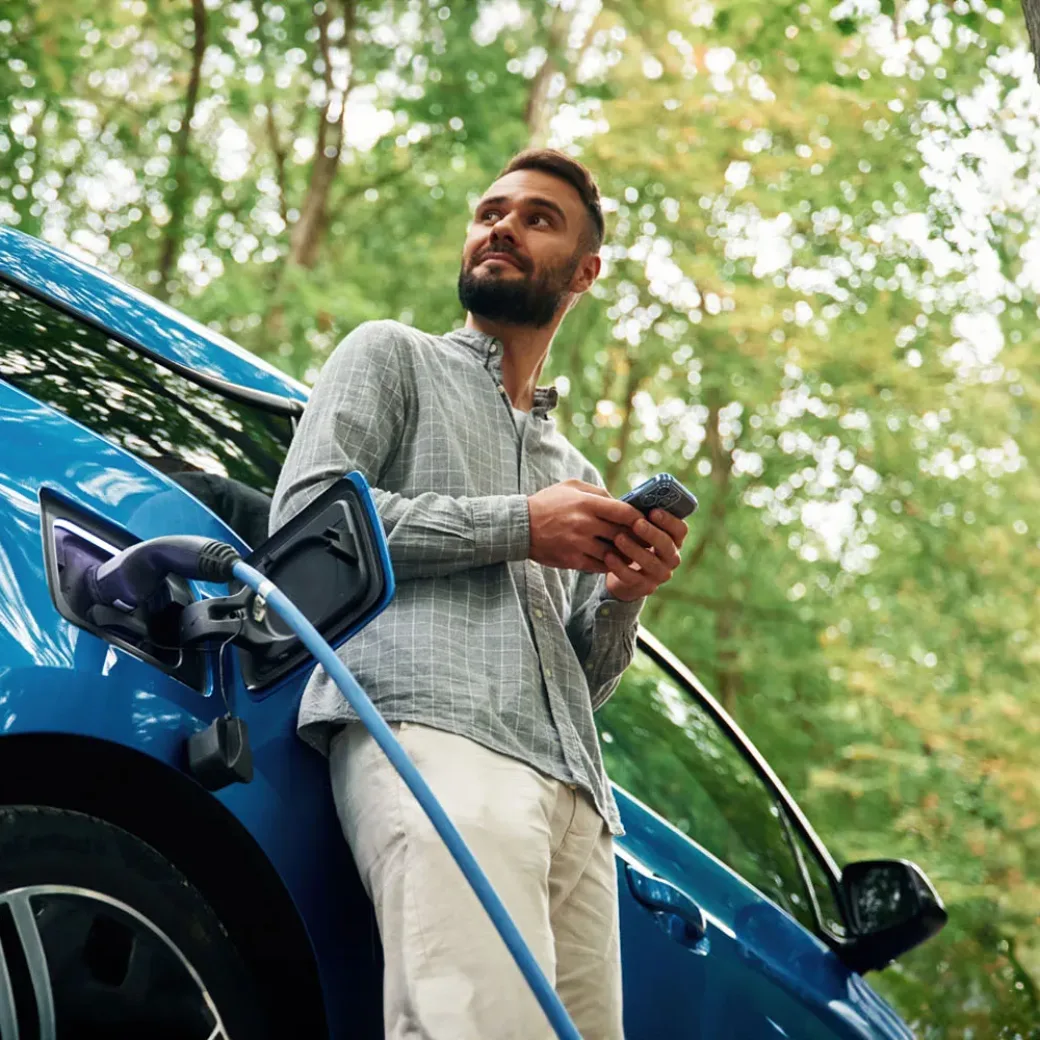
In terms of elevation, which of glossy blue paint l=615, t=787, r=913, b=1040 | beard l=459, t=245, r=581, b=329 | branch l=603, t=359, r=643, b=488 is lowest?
glossy blue paint l=615, t=787, r=913, b=1040

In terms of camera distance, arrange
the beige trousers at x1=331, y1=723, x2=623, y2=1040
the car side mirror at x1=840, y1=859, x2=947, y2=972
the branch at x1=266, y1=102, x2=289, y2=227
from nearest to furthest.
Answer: the beige trousers at x1=331, y1=723, x2=623, y2=1040, the car side mirror at x1=840, y1=859, x2=947, y2=972, the branch at x1=266, y1=102, x2=289, y2=227

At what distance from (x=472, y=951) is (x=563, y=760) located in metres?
0.35

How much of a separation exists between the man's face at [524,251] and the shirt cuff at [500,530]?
1.70ft

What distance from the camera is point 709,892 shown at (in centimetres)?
249

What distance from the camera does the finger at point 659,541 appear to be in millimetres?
1959

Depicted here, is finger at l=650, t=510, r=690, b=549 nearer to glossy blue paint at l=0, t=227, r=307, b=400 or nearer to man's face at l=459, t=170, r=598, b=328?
man's face at l=459, t=170, r=598, b=328

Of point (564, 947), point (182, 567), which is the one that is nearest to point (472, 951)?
point (564, 947)

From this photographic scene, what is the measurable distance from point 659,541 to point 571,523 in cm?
13

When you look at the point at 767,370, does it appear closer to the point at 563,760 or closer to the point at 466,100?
the point at 466,100

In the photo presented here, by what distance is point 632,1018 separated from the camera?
2244mm

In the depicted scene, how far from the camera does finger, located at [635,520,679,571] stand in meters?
1.96

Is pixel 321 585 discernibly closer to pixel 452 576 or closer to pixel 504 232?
pixel 452 576

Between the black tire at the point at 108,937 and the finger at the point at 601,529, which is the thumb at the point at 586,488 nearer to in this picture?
the finger at the point at 601,529

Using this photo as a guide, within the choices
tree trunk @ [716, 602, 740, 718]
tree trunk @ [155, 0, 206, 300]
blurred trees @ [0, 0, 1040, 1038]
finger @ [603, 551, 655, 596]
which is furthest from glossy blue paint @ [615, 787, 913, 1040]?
tree trunk @ [155, 0, 206, 300]
